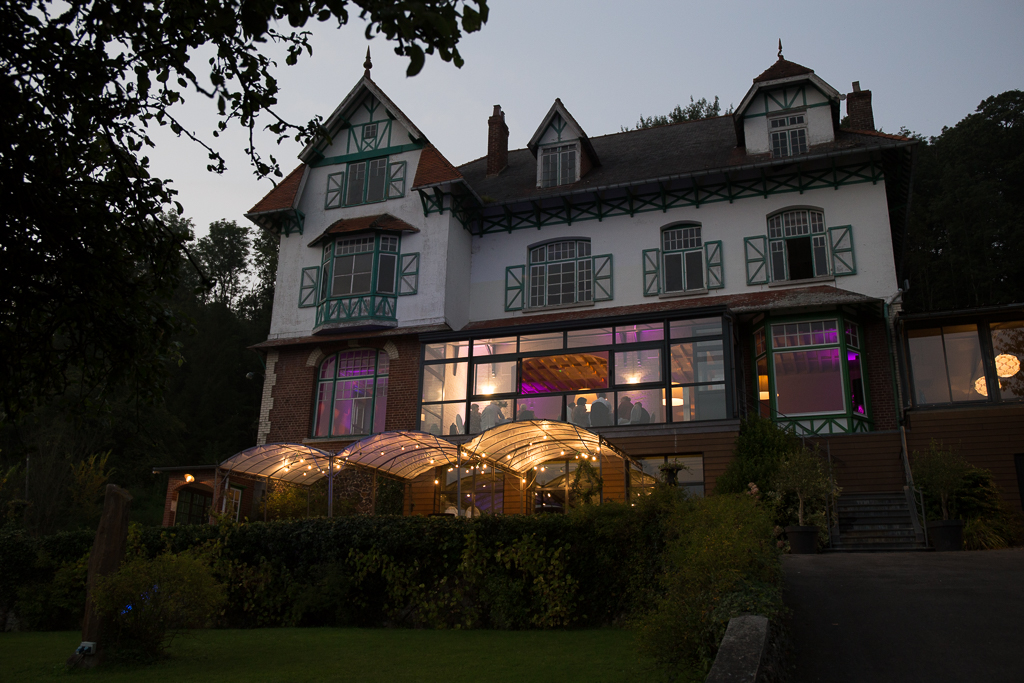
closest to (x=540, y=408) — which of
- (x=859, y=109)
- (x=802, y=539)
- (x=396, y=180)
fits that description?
(x=802, y=539)

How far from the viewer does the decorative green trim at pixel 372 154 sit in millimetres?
22203

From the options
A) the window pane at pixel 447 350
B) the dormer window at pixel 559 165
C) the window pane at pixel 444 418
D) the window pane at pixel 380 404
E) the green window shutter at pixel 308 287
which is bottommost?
the window pane at pixel 444 418

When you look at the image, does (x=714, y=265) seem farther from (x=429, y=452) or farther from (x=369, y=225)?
(x=369, y=225)

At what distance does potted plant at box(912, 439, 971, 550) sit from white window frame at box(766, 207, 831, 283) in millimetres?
5210

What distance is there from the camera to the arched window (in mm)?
20656

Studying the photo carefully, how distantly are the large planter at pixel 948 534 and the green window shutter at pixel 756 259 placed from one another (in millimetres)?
7533

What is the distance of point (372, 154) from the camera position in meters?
22.5

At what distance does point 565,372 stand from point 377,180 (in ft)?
26.5

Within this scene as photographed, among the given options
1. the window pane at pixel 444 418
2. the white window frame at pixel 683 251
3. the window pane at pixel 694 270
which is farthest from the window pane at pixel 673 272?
the window pane at pixel 444 418

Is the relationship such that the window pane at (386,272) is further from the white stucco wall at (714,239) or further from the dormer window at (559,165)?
the dormer window at (559,165)

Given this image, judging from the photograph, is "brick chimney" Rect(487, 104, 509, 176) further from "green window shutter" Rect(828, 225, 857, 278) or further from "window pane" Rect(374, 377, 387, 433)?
"green window shutter" Rect(828, 225, 857, 278)

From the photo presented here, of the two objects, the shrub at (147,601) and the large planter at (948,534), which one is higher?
the large planter at (948,534)

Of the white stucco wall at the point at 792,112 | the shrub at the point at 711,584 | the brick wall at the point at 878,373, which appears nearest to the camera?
the shrub at the point at 711,584

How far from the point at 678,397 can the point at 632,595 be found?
7.60m
